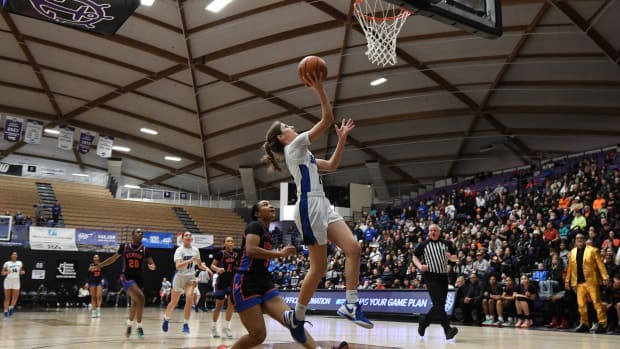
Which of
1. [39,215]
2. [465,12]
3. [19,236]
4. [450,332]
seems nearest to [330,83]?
[19,236]

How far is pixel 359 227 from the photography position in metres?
25.7

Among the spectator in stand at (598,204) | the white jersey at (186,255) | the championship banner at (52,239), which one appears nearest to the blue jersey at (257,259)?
the white jersey at (186,255)

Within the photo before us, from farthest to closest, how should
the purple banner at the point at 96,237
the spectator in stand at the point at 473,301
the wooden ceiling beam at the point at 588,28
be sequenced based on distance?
1. the purple banner at the point at 96,237
2. the wooden ceiling beam at the point at 588,28
3. the spectator in stand at the point at 473,301

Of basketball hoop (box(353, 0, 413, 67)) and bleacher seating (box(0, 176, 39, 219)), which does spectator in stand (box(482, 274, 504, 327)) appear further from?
bleacher seating (box(0, 176, 39, 219))

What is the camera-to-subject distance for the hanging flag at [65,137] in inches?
976

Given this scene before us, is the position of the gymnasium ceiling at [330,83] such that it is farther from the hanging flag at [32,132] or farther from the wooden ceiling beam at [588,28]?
the hanging flag at [32,132]

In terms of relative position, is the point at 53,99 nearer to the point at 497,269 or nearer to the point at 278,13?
the point at 278,13

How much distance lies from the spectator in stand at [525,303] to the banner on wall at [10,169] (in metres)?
28.1

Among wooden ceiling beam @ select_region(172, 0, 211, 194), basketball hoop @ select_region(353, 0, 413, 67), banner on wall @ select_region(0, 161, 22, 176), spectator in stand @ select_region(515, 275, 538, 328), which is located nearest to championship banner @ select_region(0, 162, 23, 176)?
banner on wall @ select_region(0, 161, 22, 176)

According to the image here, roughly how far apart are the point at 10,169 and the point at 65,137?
8061mm

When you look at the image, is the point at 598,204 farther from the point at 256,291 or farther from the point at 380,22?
the point at 256,291

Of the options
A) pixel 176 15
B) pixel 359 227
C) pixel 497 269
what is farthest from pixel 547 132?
pixel 176 15

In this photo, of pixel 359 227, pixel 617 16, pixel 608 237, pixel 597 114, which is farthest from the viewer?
pixel 359 227

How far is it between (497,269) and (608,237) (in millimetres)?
2626
